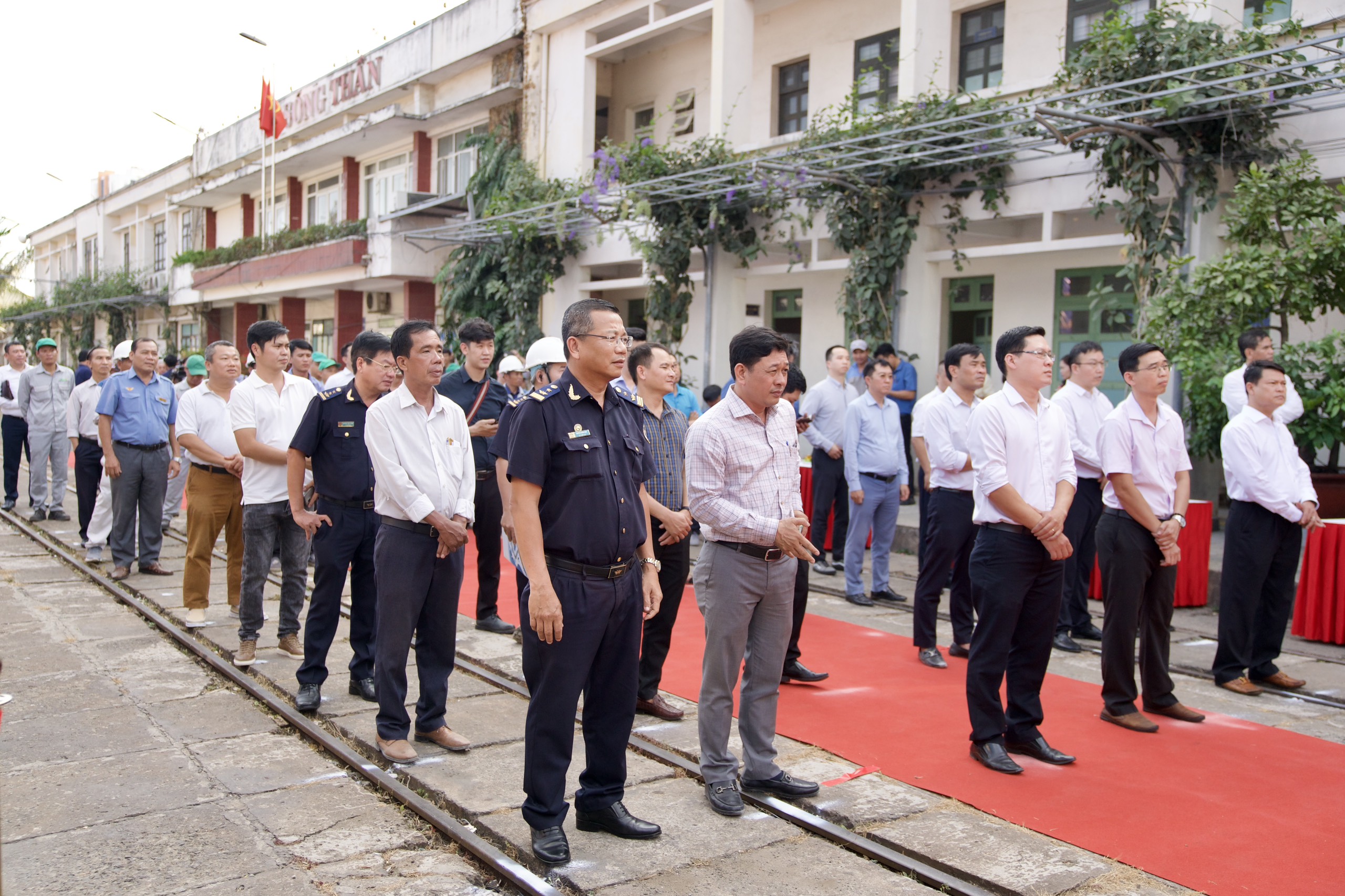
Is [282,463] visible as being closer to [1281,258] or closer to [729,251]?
[1281,258]

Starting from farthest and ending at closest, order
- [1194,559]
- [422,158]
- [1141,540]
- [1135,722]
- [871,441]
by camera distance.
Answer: [422,158] → [1194,559] → [871,441] → [1141,540] → [1135,722]

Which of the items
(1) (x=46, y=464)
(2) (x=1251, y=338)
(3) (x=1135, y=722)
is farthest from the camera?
(1) (x=46, y=464)

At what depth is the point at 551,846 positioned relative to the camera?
11.9 ft

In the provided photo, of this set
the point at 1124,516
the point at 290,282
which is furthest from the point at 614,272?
the point at 1124,516

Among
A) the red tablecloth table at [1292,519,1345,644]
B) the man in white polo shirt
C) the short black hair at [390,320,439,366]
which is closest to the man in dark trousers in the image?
the man in white polo shirt

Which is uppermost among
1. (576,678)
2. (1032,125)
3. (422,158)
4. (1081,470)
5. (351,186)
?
(422,158)

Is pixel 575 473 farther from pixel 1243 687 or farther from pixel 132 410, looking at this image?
pixel 132 410

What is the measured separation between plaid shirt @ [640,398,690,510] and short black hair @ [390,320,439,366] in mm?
1148

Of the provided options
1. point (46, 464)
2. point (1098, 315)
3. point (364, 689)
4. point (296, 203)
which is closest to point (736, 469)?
point (364, 689)

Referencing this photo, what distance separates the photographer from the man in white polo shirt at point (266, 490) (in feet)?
20.4

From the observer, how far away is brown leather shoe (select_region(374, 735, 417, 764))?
182 inches

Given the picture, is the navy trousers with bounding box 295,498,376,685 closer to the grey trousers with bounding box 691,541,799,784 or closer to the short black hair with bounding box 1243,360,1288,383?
the grey trousers with bounding box 691,541,799,784

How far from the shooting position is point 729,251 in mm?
15195

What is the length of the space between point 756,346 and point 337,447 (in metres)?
2.46
